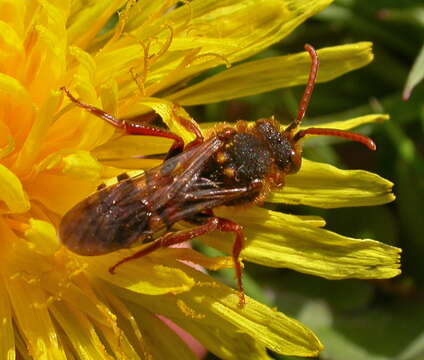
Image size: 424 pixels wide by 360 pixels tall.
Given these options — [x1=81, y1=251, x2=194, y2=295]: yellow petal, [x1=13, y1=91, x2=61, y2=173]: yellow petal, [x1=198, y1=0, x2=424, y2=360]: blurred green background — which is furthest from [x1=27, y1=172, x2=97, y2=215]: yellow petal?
[x1=198, y1=0, x2=424, y2=360]: blurred green background

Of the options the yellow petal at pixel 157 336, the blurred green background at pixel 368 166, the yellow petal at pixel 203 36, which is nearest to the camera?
the yellow petal at pixel 203 36

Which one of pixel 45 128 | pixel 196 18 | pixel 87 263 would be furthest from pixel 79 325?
pixel 196 18

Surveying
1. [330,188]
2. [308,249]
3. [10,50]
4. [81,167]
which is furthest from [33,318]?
[330,188]

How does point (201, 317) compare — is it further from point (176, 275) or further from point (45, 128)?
point (45, 128)

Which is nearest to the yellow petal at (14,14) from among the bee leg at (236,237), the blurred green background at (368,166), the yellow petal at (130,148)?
the yellow petal at (130,148)

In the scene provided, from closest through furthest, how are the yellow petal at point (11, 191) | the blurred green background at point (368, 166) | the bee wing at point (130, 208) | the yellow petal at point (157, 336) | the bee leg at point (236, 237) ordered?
the bee wing at point (130, 208) → the yellow petal at point (11, 191) → the bee leg at point (236, 237) → the yellow petal at point (157, 336) → the blurred green background at point (368, 166)

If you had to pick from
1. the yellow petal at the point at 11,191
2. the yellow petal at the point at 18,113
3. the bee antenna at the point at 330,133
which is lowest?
the bee antenna at the point at 330,133

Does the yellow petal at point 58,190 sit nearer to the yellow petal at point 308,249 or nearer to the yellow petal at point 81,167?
the yellow petal at point 81,167
